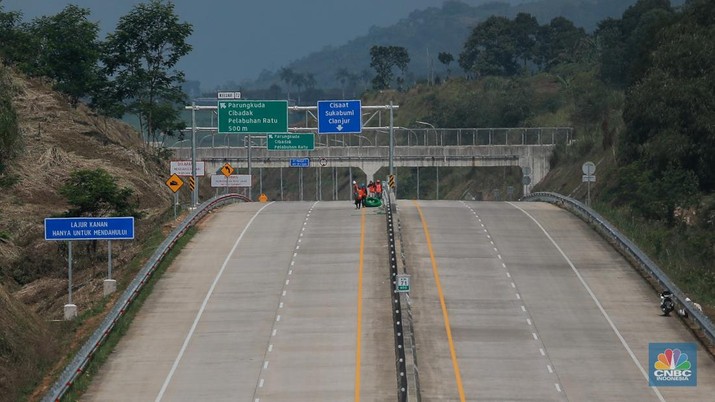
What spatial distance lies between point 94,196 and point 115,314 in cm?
2064

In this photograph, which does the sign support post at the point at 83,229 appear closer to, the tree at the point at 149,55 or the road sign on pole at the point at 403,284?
the road sign on pole at the point at 403,284

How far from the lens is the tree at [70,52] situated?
9956 cm

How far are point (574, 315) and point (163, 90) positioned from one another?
59468 millimetres

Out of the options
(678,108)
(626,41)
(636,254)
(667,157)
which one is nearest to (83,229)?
(636,254)

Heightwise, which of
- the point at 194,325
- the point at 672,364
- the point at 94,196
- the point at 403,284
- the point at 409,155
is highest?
the point at 409,155

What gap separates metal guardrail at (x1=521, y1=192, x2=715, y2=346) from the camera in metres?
40.4

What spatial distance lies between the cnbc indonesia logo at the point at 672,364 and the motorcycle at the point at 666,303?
3232 millimetres

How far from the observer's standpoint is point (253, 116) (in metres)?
82.3

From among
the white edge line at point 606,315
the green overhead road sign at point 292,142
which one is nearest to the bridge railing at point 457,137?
the green overhead road sign at point 292,142

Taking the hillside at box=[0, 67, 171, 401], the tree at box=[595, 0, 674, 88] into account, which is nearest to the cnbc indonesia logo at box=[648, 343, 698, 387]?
the hillside at box=[0, 67, 171, 401]

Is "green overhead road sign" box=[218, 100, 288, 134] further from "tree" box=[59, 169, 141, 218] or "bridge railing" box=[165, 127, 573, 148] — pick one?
"bridge railing" box=[165, 127, 573, 148]

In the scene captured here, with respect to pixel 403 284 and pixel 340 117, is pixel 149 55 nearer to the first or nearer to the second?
pixel 340 117

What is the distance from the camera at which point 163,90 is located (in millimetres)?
98812

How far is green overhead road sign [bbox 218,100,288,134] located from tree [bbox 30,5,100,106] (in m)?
20.4
